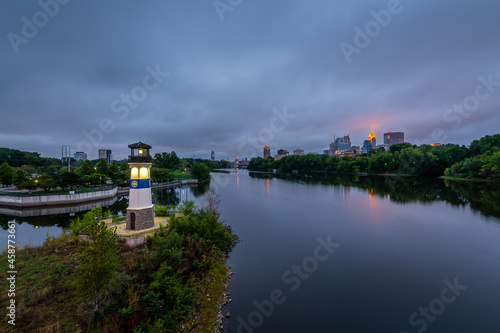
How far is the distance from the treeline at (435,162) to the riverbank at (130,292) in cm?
8153

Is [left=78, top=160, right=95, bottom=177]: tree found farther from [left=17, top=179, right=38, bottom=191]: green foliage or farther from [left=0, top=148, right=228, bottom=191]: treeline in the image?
[left=17, top=179, right=38, bottom=191]: green foliage

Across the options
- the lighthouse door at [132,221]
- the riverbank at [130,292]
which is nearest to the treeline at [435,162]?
the riverbank at [130,292]

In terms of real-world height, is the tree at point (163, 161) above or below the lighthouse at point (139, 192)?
above

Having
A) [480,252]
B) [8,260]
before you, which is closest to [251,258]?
[8,260]

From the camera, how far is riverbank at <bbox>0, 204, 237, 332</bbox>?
7.45 meters

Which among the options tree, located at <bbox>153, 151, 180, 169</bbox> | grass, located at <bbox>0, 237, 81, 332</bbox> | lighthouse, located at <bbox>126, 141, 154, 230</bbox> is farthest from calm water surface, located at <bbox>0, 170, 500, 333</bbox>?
tree, located at <bbox>153, 151, 180, 169</bbox>

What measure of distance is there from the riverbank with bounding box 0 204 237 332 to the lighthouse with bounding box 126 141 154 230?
2.27m

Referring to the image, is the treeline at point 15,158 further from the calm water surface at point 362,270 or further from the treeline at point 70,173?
the calm water surface at point 362,270

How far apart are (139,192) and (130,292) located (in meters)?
8.26

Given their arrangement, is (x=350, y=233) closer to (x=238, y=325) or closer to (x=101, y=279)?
(x=238, y=325)

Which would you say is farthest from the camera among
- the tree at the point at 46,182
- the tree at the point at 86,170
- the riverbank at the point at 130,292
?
the tree at the point at 86,170

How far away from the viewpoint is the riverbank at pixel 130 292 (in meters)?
7.45

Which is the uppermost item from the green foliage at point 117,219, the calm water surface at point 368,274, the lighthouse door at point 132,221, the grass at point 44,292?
the lighthouse door at point 132,221

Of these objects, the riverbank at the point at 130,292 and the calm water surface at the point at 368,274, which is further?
the calm water surface at the point at 368,274
